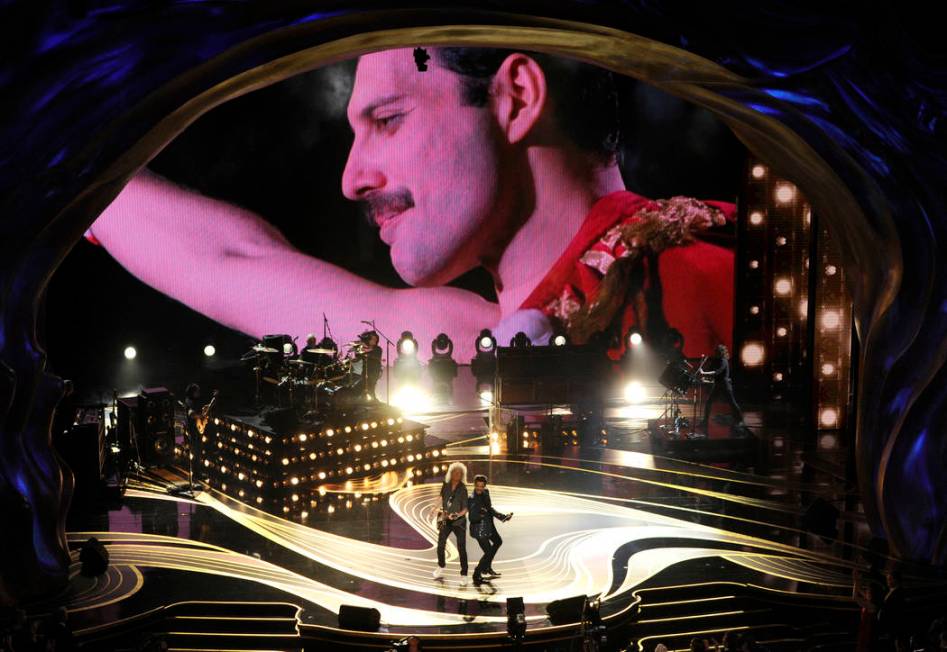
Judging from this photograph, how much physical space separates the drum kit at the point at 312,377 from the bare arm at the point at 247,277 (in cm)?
462

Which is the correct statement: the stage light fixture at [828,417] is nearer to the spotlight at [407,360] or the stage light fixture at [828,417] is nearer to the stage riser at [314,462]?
the stage riser at [314,462]

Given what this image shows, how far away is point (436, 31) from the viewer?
963 cm

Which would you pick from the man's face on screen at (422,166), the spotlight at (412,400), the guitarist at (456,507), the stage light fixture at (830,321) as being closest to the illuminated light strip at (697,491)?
the spotlight at (412,400)

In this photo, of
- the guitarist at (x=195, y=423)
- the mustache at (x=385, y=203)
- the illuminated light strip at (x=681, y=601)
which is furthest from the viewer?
the mustache at (x=385, y=203)

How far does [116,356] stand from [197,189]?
435 cm

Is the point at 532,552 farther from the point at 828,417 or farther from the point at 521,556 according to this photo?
the point at 828,417

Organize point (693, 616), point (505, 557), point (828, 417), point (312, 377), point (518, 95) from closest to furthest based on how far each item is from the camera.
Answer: point (693, 616)
point (505, 557)
point (312, 377)
point (828, 417)
point (518, 95)

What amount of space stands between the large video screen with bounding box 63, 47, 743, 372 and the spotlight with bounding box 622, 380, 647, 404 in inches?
40.7

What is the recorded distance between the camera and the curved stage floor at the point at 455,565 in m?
9.16

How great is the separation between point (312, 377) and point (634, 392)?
8665 millimetres

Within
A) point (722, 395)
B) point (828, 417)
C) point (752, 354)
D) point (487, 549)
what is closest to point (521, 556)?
point (487, 549)

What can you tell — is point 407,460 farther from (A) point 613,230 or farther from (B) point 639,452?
(A) point 613,230

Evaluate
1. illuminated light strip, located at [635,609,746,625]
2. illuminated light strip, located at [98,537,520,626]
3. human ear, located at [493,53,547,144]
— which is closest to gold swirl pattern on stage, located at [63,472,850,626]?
illuminated light strip, located at [98,537,520,626]

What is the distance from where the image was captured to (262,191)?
2073 centimetres
